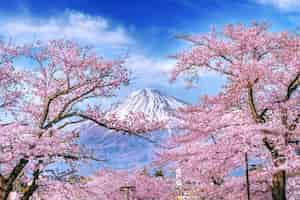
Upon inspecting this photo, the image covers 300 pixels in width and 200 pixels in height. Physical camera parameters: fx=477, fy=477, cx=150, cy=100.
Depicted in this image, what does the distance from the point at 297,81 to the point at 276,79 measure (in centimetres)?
60

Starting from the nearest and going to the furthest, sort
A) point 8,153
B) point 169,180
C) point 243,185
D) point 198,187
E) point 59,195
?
point 8,153 < point 59,195 < point 243,185 < point 198,187 < point 169,180

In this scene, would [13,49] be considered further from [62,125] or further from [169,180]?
[169,180]

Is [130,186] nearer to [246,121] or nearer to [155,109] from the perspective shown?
[246,121]

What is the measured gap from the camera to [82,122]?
13.4 metres

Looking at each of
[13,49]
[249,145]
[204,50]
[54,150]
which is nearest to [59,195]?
[54,150]

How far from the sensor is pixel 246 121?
13578 millimetres

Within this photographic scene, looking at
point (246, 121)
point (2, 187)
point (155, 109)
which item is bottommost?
point (2, 187)

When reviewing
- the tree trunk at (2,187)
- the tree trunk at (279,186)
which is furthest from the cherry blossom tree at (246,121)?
the tree trunk at (2,187)

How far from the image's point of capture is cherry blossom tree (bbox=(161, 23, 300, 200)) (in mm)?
13047

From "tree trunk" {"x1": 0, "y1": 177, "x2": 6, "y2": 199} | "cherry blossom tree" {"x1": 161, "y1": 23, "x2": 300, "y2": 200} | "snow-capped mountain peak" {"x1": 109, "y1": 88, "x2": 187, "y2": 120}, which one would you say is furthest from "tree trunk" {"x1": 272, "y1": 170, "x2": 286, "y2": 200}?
"tree trunk" {"x1": 0, "y1": 177, "x2": 6, "y2": 199}

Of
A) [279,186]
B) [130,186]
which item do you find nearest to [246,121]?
[279,186]

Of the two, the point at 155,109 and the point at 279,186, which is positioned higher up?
the point at 155,109

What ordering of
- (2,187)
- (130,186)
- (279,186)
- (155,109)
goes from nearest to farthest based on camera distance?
(2,187), (279,186), (130,186), (155,109)

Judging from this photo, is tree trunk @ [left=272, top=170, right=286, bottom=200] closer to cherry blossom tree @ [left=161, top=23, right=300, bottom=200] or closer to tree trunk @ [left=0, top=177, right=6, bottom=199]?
cherry blossom tree @ [left=161, top=23, right=300, bottom=200]
